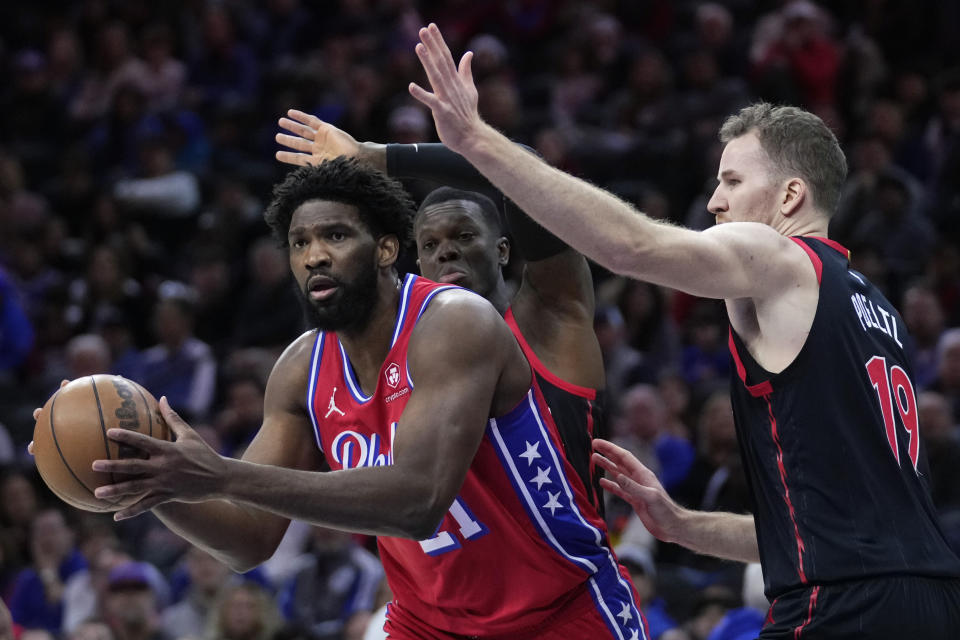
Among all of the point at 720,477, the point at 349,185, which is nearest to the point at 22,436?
the point at 720,477

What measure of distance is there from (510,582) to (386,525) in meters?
0.78

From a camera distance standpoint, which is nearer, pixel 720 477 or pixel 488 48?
pixel 720 477

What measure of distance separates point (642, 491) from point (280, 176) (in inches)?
344

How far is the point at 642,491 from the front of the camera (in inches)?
171

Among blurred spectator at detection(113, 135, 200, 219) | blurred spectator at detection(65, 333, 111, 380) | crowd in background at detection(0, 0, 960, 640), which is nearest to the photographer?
crowd in background at detection(0, 0, 960, 640)

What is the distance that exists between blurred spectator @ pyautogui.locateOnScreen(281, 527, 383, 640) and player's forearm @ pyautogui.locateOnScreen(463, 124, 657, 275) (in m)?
5.63

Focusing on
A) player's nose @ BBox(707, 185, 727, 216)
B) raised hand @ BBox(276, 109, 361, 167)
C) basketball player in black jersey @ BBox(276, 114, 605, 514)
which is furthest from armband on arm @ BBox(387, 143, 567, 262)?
player's nose @ BBox(707, 185, 727, 216)

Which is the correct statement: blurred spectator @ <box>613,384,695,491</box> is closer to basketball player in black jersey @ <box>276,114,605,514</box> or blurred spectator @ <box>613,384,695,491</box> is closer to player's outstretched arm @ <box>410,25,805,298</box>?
basketball player in black jersey @ <box>276,114,605,514</box>

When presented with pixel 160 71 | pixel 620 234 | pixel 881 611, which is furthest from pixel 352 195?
pixel 160 71

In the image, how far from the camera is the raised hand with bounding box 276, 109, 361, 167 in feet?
15.8

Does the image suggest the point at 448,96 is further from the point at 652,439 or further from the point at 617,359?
the point at 617,359

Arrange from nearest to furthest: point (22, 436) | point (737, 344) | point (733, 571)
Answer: point (737, 344)
point (733, 571)
point (22, 436)

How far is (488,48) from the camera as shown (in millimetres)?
12898

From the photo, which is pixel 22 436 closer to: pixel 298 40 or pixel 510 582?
pixel 298 40
